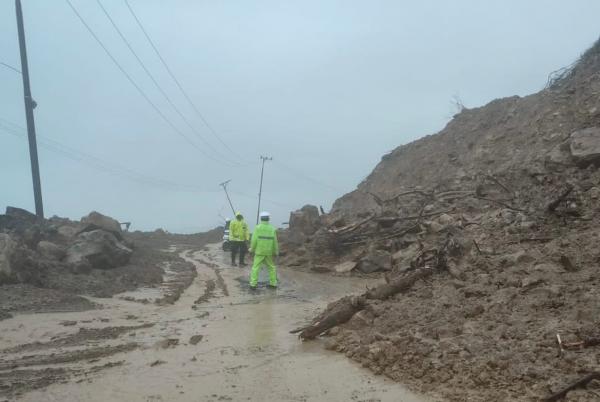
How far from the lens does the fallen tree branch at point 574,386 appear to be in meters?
3.37

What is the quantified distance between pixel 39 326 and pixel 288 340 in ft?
11.6

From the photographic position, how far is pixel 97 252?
43.5 feet

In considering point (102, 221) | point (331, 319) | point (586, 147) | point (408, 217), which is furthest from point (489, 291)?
point (102, 221)

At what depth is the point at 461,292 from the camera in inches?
237

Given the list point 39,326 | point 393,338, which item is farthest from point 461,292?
point 39,326

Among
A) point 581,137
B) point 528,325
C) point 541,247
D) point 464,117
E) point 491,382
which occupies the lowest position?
point 491,382

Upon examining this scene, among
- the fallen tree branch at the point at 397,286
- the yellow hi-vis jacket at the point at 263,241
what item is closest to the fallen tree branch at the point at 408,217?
the yellow hi-vis jacket at the point at 263,241

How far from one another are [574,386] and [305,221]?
16881mm

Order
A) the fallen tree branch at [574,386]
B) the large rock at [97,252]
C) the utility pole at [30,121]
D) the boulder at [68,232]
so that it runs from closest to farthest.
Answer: the fallen tree branch at [574,386]
the large rock at [97,252]
the boulder at [68,232]
the utility pole at [30,121]

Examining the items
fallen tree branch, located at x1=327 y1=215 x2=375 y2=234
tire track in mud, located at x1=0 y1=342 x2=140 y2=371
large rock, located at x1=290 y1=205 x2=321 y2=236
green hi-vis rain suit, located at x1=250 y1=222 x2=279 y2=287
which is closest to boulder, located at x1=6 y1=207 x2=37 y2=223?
large rock, located at x1=290 y1=205 x2=321 y2=236

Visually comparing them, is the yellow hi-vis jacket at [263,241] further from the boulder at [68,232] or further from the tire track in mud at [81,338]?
the boulder at [68,232]

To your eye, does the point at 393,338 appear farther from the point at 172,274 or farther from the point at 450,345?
the point at 172,274

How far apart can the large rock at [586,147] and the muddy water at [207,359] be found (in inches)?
216

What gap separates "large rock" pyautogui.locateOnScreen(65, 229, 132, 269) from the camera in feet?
41.5
